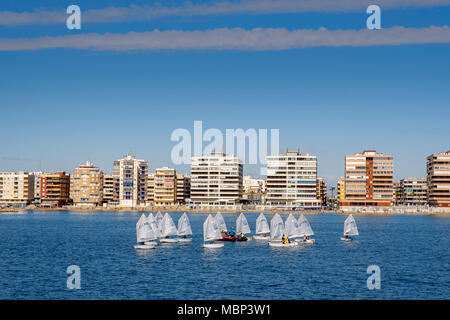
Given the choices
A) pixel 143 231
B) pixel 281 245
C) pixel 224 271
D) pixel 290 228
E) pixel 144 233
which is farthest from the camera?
pixel 290 228

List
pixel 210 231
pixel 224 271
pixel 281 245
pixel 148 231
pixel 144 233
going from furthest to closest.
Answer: pixel 210 231
pixel 281 245
pixel 148 231
pixel 144 233
pixel 224 271

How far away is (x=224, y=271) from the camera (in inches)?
2398

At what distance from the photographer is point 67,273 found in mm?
59469

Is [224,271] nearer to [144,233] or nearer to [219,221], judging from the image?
[144,233]

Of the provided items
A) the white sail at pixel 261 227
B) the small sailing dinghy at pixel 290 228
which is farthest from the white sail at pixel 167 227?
the small sailing dinghy at pixel 290 228

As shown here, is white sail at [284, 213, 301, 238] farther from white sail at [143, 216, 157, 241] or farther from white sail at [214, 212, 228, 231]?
white sail at [143, 216, 157, 241]

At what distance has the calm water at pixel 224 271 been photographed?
158 feet

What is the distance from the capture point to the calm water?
48.3m

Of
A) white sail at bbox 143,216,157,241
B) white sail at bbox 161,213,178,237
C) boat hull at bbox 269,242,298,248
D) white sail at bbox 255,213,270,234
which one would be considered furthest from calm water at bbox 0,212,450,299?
white sail at bbox 255,213,270,234

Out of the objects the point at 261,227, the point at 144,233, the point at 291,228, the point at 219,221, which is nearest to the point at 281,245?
the point at 291,228
